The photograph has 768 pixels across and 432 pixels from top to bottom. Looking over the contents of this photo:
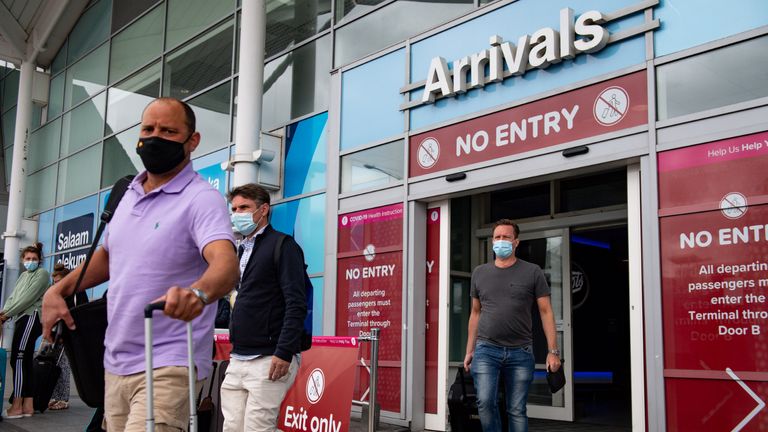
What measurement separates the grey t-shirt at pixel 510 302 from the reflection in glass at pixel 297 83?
4.90 meters

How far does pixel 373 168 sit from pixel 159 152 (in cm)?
619

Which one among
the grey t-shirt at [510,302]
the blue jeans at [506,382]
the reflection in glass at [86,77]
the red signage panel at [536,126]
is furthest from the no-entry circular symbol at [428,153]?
the reflection in glass at [86,77]

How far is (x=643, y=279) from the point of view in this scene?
611cm

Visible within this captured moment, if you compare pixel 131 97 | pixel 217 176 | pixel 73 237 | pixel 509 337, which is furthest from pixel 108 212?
pixel 73 237

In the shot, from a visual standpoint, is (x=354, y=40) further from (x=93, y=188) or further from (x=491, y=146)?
(x=93, y=188)

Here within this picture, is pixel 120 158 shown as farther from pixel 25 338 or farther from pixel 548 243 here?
pixel 548 243

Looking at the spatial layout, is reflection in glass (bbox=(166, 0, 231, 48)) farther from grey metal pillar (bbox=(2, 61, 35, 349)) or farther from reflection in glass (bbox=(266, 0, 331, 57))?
grey metal pillar (bbox=(2, 61, 35, 349))

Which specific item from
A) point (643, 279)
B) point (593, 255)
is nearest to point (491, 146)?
point (643, 279)

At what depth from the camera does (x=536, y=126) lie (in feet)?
23.3

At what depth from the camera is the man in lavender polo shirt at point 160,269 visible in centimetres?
254

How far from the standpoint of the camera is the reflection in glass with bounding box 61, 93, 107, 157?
1653cm

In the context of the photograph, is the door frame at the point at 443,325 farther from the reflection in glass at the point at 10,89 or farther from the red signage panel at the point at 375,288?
the reflection in glass at the point at 10,89

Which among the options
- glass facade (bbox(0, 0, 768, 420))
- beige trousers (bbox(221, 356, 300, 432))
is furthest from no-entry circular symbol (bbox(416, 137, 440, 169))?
beige trousers (bbox(221, 356, 300, 432))

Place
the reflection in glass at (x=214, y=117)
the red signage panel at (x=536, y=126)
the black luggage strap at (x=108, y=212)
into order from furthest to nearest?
the reflection in glass at (x=214, y=117) → the red signage panel at (x=536, y=126) → the black luggage strap at (x=108, y=212)
